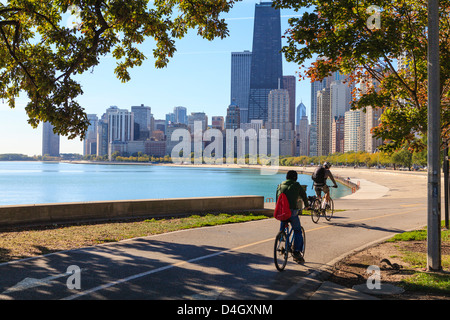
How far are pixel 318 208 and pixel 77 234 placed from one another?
8700mm

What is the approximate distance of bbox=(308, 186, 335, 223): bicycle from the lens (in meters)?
14.7

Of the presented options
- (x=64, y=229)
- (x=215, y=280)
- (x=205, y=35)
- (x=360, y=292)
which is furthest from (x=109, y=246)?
(x=205, y=35)

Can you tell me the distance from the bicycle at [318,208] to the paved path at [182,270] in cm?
284

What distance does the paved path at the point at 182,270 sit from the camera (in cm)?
610

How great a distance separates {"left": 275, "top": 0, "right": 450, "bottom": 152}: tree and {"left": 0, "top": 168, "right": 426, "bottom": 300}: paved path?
3.77 m

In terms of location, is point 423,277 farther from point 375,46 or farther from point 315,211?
point 315,211

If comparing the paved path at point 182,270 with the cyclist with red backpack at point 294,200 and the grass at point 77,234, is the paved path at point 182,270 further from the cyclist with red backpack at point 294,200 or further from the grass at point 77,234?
the grass at point 77,234

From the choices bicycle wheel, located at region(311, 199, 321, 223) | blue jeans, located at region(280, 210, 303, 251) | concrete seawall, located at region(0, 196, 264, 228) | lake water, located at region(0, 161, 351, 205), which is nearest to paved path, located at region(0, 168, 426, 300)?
blue jeans, located at region(280, 210, 303, 251)

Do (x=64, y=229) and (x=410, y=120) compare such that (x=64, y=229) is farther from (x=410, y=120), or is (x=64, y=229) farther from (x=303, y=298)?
(x=410, y=120)

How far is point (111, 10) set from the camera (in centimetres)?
1117

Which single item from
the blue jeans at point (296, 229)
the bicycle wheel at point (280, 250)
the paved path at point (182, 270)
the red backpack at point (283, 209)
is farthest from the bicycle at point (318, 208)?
the red backpack at point (283, 209)

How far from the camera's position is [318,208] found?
15.0 m

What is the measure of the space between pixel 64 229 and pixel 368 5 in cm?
1049

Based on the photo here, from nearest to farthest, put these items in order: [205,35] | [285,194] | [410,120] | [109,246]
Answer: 1. [285,194]
2. [109,246]
3. [410,120]
4. [205,35]
